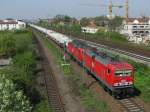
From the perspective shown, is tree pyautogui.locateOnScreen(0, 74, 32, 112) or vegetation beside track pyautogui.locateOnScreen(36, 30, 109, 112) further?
vegetation beside track pyautogui.locateOnScreen(36, 30, 109, 112)

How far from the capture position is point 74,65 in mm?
49438

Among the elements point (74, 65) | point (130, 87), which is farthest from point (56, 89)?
point (74, 65)

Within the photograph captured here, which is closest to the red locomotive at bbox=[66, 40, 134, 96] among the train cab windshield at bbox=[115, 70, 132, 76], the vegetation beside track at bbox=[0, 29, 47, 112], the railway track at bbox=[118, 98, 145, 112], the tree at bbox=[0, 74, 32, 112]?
the train cab windshield at bbox=[115, 70, 132, 76]

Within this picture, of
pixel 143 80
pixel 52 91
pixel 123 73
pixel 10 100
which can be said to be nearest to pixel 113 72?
pixel 123 73

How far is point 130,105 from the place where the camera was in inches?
1055

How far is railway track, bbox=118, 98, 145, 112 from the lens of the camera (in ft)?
84.5

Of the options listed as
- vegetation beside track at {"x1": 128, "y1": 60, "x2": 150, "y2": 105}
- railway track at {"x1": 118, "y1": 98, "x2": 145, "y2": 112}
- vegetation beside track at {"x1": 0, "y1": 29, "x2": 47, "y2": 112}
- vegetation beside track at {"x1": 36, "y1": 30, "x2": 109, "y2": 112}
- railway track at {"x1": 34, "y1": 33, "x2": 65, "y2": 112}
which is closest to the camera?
railway track at {"x1": 118, "y1": 98, "x2": 145, "y2": 112}

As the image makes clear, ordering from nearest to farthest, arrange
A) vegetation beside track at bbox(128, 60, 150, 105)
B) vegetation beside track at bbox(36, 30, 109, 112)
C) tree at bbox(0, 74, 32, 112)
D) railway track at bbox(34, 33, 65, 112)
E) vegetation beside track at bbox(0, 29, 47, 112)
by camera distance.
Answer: tree at bbox(0, 74, 32, 112) → vegetation beside track at bbox(36, 30, 109, 112) → railway track at bbox(34, 33, 65, 112) → vegetation beside track at bbox(0, 29, 47, 112) → vegetation beside track at bbox(128, 60, 150, 105)

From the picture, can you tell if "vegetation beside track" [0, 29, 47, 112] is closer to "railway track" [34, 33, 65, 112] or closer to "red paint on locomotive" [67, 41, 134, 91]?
"railway track" [34, 33, 65, 112]

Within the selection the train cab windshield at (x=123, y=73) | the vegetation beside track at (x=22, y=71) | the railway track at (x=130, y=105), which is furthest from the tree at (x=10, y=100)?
the train cab windshield at (x=123, y=73)

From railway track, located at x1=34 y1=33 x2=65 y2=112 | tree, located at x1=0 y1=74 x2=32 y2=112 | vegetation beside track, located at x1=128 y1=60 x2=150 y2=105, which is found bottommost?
railway track, located at x1=34 y1=33 x2=65 y2=112

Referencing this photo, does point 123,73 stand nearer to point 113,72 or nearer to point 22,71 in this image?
point 113,72

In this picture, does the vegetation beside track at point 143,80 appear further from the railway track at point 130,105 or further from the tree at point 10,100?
the tree at point 10,100

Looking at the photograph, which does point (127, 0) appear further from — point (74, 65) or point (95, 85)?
point (95, 85)
